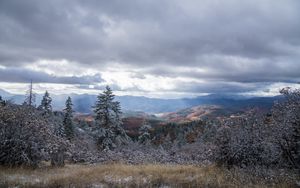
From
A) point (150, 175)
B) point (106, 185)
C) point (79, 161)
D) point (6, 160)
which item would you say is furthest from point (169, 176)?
point (79, 161)

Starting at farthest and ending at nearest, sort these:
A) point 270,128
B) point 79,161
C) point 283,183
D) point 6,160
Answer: point 79,161, point 6,160, point 270,128, point 283,183

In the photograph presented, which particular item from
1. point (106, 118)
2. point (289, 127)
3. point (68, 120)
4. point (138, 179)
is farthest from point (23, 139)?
point (68, 120)

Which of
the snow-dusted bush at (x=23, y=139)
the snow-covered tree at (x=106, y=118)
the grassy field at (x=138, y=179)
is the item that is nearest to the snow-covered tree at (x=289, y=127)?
the grassy field at (x=138, y=179)

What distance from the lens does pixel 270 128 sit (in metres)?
13.5

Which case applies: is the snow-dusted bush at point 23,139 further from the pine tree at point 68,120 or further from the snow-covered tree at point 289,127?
the pine tree at point 68,120

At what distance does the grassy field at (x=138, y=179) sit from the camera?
11.0 metres

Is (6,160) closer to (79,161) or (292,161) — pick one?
(79,161)

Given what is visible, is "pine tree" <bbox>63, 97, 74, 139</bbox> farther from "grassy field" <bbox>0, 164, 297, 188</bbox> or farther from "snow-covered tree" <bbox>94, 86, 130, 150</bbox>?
"grassy field" <bbox>0, 164, 297, 188</bbox>

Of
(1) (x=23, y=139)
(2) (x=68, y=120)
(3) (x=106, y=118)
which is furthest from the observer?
(2) (x=68, y=120)

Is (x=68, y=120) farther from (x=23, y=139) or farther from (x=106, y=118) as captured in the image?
(x=23, y=139)

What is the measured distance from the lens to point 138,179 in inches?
472

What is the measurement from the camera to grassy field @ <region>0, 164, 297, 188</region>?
36.1 feet

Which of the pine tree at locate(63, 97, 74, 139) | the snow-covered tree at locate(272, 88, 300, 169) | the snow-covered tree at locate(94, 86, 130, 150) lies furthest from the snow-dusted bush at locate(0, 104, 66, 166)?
the pine tree at locate(63, 97, 74, 139)

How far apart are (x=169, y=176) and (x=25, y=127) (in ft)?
22.2
